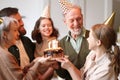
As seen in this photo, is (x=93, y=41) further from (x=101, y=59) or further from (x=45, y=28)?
(x=45, y=28)

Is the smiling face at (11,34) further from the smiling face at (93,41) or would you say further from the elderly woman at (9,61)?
the smiling face at (93,41)

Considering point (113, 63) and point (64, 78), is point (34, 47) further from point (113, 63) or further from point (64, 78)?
point (113, 63)

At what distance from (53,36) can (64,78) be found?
0.47 meters

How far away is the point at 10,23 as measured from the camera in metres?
1.67

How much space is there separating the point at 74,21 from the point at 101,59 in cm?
39

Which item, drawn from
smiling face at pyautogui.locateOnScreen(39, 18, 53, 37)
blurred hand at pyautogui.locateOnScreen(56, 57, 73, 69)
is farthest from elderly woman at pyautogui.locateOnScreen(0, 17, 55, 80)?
smiling face at pyautogui.locateOnScreen(39, 18, 53, 37)

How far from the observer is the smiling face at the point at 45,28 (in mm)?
2232

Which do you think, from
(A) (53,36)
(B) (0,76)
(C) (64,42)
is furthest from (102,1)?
(B) (0,76)

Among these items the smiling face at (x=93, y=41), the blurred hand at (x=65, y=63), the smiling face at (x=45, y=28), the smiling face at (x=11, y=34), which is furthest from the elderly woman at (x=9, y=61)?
the smiling face at (x=45, y=28)

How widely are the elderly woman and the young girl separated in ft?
0.73

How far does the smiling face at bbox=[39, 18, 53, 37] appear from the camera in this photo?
223cm

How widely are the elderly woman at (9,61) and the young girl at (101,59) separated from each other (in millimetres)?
222

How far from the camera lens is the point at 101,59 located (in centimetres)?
170

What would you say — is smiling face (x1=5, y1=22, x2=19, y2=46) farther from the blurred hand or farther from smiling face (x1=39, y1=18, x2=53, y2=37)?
smiling face (x1=39, y1=18, x2=53, y2=37)
